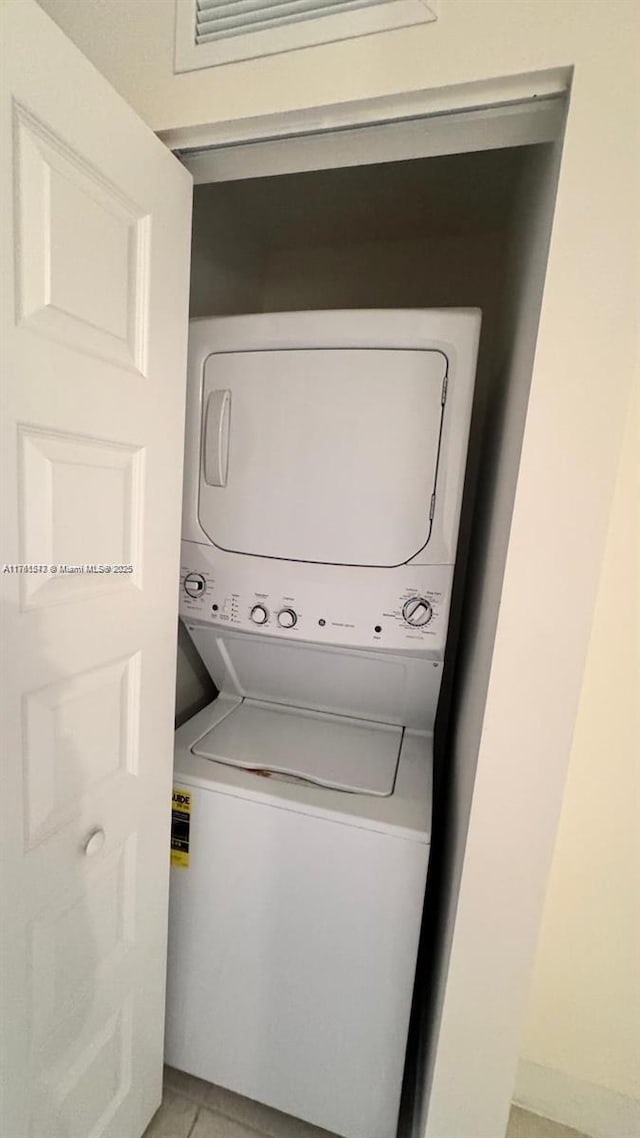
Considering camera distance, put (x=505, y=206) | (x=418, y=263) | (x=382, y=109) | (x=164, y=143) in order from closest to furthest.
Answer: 1. (x=382, y=109)
2. (x=164, y=143)
3. (x=505, y=206)
4. (x=418, y=263)

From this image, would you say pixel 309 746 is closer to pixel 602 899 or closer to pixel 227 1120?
→ pixel 602 899

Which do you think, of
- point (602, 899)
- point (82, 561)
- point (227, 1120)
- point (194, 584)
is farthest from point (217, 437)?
point (227, 1120)

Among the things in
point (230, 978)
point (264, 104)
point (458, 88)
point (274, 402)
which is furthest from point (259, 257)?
point (230, 978)

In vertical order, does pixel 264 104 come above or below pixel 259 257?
below

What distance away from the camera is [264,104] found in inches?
34.4

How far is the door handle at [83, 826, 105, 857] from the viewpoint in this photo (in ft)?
3.12

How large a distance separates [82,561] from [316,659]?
746mm

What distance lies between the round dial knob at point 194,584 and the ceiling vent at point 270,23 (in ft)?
3.36

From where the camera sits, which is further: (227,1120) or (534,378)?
(227,1120)

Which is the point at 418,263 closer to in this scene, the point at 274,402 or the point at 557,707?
the point at 274,402

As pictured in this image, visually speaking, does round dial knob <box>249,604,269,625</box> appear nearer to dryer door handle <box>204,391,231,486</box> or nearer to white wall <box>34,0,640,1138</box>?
dryer door handle <box>204,391,231,486</box>

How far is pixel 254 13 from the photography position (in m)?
0.86


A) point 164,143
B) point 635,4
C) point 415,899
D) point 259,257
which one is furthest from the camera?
point 259,257

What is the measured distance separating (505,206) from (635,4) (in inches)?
37.9
